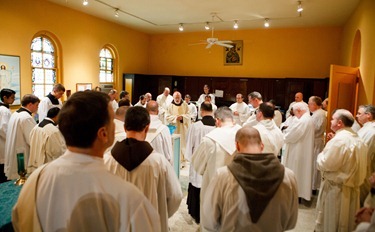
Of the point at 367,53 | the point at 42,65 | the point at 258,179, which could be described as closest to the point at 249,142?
the point at 258,179

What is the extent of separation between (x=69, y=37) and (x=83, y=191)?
7.96 m

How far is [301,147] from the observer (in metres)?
4.75

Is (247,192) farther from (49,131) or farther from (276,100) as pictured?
(276,100)

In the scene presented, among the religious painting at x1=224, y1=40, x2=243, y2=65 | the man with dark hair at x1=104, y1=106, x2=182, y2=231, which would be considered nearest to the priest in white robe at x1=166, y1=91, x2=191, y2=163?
the religious painting at x1=224, y1=40, x2=243, y2=65

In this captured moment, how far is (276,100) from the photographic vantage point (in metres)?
10.1

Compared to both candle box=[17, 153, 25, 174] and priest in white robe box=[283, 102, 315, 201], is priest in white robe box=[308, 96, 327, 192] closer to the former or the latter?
priest in white robe box=[283, 102, 315, 201]

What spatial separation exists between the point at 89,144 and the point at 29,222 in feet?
1.30

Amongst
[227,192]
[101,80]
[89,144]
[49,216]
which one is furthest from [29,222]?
[101,80]

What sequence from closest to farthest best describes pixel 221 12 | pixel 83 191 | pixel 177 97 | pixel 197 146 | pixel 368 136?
pixel 83 191 < pixel 368 136 < pixel 197 146 < pixel 177 97 < pixel 221 12

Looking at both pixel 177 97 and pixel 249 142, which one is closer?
pixel 249 142

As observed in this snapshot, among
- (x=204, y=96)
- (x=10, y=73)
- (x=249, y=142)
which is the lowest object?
(x=249, y=142)

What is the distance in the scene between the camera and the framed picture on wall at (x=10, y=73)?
6.32 meters

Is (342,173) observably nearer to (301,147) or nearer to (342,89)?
(301,147)

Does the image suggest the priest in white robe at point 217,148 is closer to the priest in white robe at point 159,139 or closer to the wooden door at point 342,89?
the priest in white robe at point 159,139
